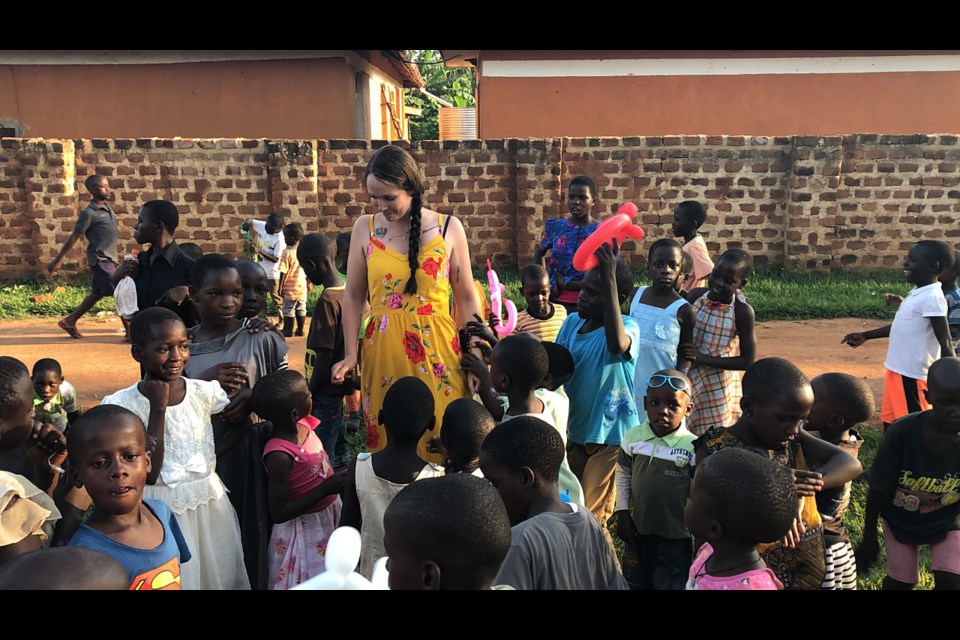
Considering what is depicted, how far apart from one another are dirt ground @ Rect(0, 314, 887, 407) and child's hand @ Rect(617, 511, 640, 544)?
418 cm

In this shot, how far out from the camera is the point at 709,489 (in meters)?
1.94

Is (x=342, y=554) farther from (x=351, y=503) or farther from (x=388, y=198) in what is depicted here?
(x=388, y=198)

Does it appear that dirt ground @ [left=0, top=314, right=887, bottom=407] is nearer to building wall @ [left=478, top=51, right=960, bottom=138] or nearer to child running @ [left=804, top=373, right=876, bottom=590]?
child running @ [left=804, top=373, right=876, bottom=590]

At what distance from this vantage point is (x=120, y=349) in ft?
25.2

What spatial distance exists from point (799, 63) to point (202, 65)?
9552 millimetres

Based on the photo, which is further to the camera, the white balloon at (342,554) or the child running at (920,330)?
the child running at (920,330)

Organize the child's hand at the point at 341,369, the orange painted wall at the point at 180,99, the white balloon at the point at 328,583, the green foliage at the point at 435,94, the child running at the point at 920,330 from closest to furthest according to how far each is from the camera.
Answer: the white balloon at the point at 328,583
the child's hand at the point at 341,369
the child running at the point at 920,330
the orange painted wall at the point at 180,99
the green foliage at the point at 435,94

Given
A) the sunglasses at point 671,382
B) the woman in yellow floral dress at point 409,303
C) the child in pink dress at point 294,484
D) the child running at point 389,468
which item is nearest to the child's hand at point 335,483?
the child in pink dress at point 294,484

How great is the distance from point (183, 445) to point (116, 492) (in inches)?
24.3

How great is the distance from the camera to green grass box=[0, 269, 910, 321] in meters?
8.73

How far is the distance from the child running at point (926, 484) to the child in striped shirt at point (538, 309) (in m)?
1.77

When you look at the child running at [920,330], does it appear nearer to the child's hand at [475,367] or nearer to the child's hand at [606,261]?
the child's hand at [606,261]

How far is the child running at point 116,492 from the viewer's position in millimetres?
2068

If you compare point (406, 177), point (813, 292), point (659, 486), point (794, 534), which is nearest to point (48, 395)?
point (406, 177)
